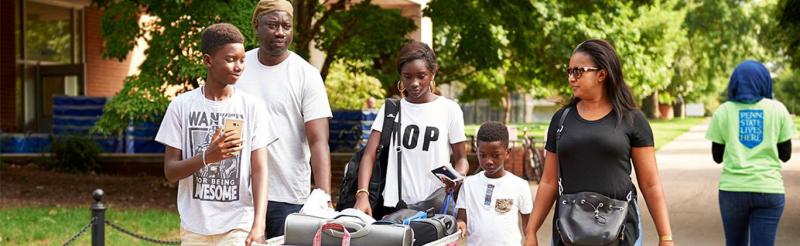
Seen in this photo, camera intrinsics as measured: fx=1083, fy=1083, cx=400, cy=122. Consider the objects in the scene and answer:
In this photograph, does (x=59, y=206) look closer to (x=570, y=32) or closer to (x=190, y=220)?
(x=190, y=220)

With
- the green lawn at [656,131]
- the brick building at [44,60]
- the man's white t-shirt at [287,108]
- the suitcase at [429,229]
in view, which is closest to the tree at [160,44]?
the man's white t-shirt at [287,108]

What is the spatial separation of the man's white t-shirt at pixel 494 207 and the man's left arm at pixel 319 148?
2.87 feet

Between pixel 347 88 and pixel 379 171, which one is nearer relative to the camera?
pixel 379 171

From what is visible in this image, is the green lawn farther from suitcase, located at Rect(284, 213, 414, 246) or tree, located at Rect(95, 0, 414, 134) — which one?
suitcase, located at Rect(284, 213, 414, 246)

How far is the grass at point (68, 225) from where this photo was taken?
11.2m

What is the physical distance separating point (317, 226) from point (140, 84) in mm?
10382

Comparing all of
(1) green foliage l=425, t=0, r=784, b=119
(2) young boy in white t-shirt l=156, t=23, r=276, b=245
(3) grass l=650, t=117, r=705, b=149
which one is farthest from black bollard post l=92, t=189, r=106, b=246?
(3) grass l=650, t=117, r=705, b=149

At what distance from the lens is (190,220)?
4.72m

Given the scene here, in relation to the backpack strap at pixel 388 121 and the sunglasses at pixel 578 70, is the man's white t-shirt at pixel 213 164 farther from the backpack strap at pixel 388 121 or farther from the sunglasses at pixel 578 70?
the sunglasses at pixel 578 70

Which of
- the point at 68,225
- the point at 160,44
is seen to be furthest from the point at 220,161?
the point at 160,44

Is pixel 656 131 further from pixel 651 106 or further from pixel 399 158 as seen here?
pixel 399 158

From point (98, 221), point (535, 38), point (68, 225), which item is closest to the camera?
point (98, 221)

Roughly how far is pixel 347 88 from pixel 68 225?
1608cm

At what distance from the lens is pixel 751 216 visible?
7.20 m
